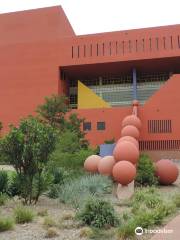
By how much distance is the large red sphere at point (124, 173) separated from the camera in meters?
15.1

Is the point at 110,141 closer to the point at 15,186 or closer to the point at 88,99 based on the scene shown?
the point at 88,99

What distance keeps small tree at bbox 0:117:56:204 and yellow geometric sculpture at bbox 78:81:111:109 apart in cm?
3218

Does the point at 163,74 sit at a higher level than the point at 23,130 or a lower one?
higher

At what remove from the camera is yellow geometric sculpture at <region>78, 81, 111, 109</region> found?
148 ft

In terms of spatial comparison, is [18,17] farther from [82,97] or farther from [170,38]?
[170,38]

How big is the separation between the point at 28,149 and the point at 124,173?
170 inches

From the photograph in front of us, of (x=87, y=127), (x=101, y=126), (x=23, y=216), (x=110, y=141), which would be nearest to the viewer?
(x=23, y=216)

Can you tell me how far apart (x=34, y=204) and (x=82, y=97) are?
1351 inches

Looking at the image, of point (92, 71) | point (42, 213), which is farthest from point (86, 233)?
point (92, 71)

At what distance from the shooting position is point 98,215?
8.70m

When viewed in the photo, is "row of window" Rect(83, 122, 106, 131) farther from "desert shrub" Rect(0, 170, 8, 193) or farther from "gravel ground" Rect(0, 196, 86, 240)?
"gravel ground" Rect(0, 196, 86, 240)

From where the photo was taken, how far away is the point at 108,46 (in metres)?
43.2

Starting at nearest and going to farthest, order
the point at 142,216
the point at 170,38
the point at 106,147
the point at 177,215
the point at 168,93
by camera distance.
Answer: the point at 142,216 → the point at 177,215 → the point at 106,147 → the point at 168,93 → the point at 170,38

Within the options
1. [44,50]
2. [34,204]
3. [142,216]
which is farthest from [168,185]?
[44,50]
